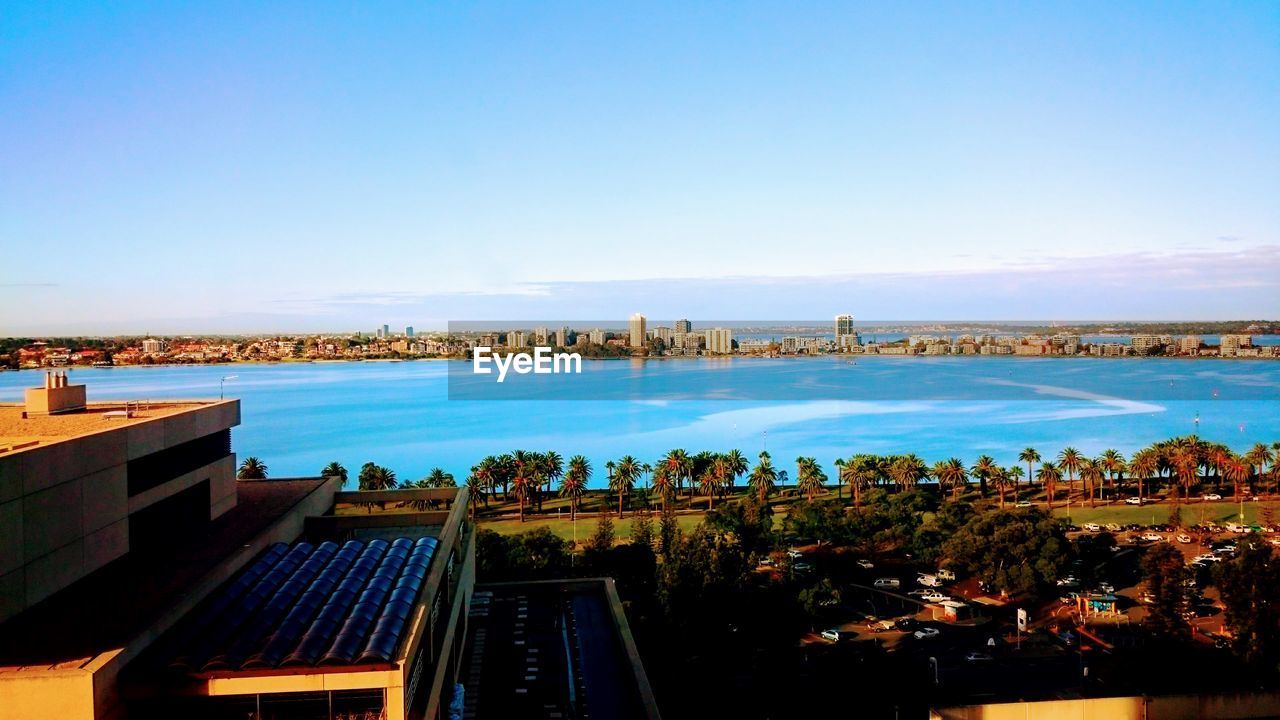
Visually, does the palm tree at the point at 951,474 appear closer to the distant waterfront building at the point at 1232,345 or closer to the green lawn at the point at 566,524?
the green lawn at the point at 566,524

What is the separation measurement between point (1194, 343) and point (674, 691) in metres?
159

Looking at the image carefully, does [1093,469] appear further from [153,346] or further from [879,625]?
[153,346]

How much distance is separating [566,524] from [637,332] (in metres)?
127

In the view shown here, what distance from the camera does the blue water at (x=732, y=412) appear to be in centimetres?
5884

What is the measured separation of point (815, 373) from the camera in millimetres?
127438

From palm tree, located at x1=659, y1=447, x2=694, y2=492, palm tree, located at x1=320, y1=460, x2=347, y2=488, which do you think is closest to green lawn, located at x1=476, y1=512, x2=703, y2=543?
palm tree, located at x1=659, y1=447, x2=694, y2=492

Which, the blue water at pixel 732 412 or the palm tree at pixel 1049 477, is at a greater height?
the palm tree at pixel 1049 477

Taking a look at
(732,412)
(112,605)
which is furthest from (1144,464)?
(732,412)

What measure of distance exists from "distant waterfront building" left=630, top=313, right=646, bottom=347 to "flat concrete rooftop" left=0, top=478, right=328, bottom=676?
478 ft

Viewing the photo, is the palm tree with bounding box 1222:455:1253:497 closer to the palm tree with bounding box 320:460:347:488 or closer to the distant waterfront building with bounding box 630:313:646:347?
the palm tree with bounding box 320:460:347:488

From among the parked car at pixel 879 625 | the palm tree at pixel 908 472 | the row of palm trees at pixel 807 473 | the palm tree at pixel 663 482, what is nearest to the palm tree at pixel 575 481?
the row of palm trees at pixel 807 473

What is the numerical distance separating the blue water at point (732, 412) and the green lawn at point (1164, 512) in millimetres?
20041

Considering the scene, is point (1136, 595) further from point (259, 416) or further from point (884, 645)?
point (259, 416)

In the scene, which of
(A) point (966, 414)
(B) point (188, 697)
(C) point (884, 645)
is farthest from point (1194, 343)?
(B) point (188, 697)
